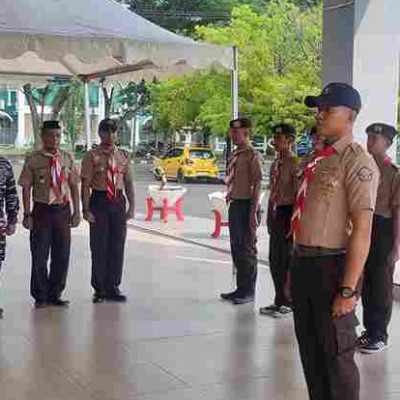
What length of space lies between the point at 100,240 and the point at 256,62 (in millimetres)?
20132

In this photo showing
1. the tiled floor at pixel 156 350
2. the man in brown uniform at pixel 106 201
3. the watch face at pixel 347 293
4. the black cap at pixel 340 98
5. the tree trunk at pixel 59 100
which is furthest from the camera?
the tree trunk at pixel 59 100

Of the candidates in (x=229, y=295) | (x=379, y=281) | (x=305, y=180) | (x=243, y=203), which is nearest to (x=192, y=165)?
(x=229, y=295)

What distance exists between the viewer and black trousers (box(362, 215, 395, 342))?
5625 mm

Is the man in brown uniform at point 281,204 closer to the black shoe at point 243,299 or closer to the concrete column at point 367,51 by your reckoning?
the black shoe at point 243,299

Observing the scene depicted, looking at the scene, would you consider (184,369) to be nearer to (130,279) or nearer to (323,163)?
(323,163)

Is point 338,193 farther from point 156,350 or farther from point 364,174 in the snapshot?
point 156,350

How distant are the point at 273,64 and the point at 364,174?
23.6m

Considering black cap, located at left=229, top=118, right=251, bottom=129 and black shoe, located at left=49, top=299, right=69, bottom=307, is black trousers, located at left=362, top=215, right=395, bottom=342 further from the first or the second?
black shoe, located at left=49, top=299, right=69, bottom=307

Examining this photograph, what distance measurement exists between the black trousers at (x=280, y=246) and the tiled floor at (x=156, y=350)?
13.4 inches

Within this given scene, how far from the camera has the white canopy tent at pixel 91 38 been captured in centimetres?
701

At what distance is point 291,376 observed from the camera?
202 inches

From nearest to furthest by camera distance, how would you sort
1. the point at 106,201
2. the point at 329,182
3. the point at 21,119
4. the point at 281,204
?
the point at 329,182, the point at 281,204, the point at 106,201, the point at 21,119

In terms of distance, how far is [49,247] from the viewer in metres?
7.04

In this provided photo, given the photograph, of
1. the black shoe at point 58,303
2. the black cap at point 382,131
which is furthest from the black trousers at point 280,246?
the black shoe at point 58,303
